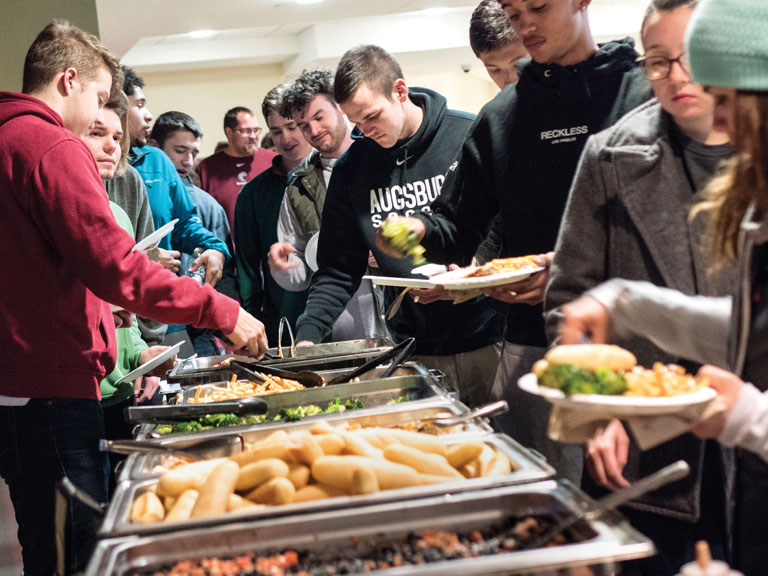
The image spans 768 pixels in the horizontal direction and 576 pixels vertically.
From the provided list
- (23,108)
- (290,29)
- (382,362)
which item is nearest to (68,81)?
(23,108)

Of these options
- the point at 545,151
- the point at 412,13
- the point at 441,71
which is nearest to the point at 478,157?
the point at 545,151

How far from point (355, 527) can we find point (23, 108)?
Answer: 154 cm

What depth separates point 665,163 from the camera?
1.70 m

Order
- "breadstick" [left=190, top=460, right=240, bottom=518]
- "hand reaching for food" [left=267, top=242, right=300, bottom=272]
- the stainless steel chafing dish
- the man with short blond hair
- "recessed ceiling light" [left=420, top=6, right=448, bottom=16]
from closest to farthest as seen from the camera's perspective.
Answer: "breadstick" [left=190, top=460, right=240, bottom=518] → the stainless steel chafing dish → "hand reaching for food" [left=267, top=242, right=300, bottom=272] → the man with short blond hair → "recessed ceiling light" [left=420, top=6, right=448, bottom=16]

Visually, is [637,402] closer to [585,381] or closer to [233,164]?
[585,381]

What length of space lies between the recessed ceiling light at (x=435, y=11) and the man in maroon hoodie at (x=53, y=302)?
7.65 m

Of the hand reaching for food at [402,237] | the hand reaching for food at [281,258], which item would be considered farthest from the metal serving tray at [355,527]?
the hand reaching for food at [281,258]

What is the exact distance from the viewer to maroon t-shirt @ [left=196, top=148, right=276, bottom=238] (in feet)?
19.9

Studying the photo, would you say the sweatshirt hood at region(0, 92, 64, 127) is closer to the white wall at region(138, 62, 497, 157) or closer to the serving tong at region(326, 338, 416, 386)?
the serving tong at region(326, 338, 416, 386)

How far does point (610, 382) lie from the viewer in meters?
1.17

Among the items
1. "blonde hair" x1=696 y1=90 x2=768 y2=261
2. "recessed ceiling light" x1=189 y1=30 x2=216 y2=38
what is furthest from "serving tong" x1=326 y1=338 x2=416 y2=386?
"recessed ceiling light" x1=189 y1=30 x2=216 y2=38

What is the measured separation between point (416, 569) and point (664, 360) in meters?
0.86

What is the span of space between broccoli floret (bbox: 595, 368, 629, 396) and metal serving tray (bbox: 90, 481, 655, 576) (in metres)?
0.18

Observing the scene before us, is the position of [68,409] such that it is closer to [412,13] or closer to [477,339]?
[477,339]
